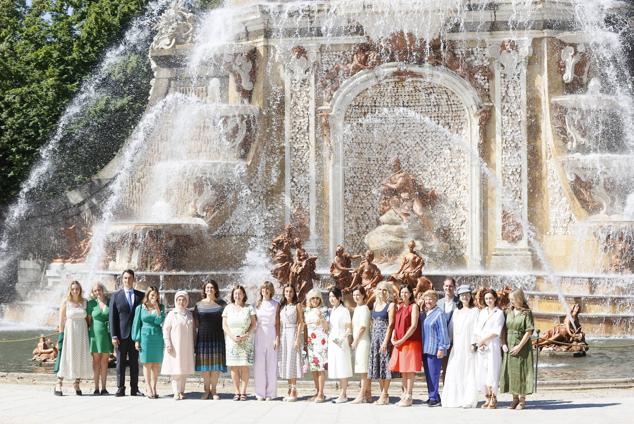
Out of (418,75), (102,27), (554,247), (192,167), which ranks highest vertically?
(102,27)

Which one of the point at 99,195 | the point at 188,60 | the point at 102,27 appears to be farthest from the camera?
the point at 102,27

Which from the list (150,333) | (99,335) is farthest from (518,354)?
(99,335)

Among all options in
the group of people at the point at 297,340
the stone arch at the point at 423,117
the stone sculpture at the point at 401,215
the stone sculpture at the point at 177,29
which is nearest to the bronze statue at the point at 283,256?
the stone sculpture at the point at 401,215

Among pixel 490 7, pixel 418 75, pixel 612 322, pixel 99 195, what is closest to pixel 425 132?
pixel 418 75

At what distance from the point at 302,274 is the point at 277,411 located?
1054 centimetres

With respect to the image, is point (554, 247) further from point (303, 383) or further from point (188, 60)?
point (303, 383)

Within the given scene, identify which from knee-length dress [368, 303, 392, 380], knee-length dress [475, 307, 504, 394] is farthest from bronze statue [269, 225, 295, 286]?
knee-length dress [475, 307, 504, 394]

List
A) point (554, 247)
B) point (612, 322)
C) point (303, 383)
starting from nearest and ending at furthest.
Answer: point (303, 383) → point (612, 322) → point (554, 247)

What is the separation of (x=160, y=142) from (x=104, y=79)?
12.8m

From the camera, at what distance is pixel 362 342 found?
16703 millimetres

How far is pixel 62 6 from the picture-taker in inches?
1865

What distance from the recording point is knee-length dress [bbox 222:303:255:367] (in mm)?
16859

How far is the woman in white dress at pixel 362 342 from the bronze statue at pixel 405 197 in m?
14.8

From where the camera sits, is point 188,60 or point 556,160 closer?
point 556,160
